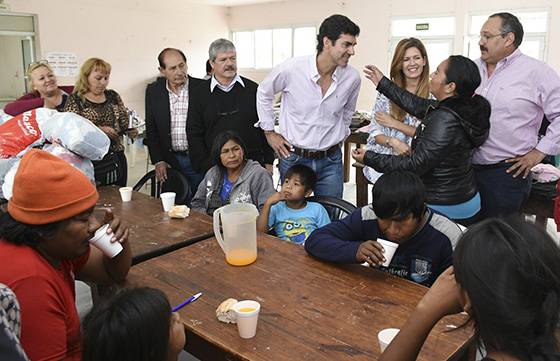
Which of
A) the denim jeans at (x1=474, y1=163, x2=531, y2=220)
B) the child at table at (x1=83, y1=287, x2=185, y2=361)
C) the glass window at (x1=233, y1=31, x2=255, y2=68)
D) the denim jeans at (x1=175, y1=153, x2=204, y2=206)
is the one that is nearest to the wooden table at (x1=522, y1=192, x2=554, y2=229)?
the denim jeans at (x1=474, y1=163, x2=531, y2=220)

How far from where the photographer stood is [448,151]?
216 centimetres

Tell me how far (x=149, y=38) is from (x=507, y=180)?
30.0ft

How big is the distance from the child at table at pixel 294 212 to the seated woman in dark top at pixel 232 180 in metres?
0.18

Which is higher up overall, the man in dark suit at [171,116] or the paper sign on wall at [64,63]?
the paper sign on wall at [64,63]

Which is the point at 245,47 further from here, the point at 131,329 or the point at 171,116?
the point at 131,329

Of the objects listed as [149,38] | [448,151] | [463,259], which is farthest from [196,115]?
[149,38]

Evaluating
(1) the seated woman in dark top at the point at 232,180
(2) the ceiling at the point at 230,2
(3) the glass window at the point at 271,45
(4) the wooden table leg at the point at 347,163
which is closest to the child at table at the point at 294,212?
(1) the seated woman in dark top at the point at 232,180

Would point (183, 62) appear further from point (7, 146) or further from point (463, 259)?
point (463, 259)

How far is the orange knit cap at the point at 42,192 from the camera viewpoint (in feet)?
3.82

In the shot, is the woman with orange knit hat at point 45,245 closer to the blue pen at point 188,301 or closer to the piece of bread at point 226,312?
the blue pen at point 188,301

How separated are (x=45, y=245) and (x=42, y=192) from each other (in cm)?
15

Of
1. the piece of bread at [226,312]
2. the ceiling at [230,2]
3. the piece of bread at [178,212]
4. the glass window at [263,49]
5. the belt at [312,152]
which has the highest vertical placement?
the ceiling at [230,2]

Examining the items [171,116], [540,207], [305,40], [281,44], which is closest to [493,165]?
[540,207]

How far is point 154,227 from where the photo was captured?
2244 mm
